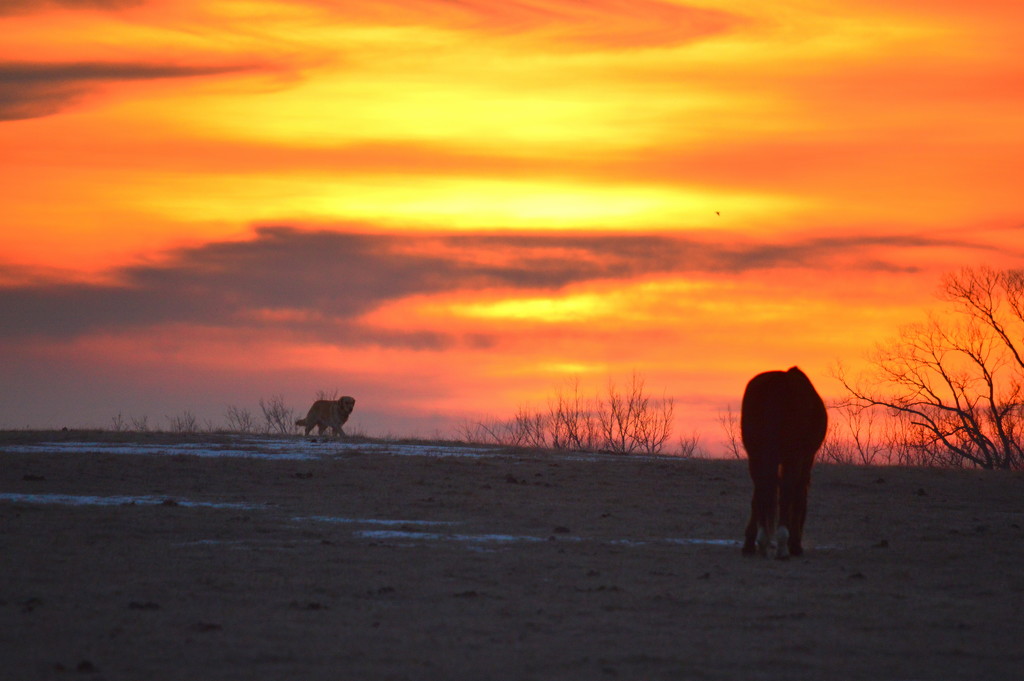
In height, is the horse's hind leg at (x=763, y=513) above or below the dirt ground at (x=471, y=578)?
Answer: above

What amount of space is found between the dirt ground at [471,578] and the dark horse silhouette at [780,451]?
48cm

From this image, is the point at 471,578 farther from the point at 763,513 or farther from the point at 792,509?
the point at 792,509

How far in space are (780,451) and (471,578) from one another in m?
4.59

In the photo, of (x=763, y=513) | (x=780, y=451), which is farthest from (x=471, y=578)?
(x=780, y=451)

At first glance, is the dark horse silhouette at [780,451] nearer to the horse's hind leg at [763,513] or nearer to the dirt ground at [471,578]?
the horse's hind leg at [763,513]

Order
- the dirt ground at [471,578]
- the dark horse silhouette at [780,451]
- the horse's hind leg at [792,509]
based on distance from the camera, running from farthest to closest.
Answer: the dark horse silhouette at [780,451] → the horse's hind leg at [792,509] → the dirt ground at [471,578]

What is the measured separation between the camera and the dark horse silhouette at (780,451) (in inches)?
534

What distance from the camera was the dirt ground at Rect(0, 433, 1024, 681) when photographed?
26.6 ft

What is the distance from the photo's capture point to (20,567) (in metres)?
11.4

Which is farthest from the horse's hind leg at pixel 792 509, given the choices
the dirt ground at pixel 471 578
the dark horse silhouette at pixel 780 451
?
the dirt ground at pixel 471 578

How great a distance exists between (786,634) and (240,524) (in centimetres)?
854

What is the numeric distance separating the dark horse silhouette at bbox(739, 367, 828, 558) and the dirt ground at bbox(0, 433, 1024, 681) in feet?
1.58

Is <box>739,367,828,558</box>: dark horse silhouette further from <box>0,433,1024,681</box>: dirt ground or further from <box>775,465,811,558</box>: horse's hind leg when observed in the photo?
<box>0,433,1024,681</box>: dirt ground

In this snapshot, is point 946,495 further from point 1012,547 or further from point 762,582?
point 762,582
